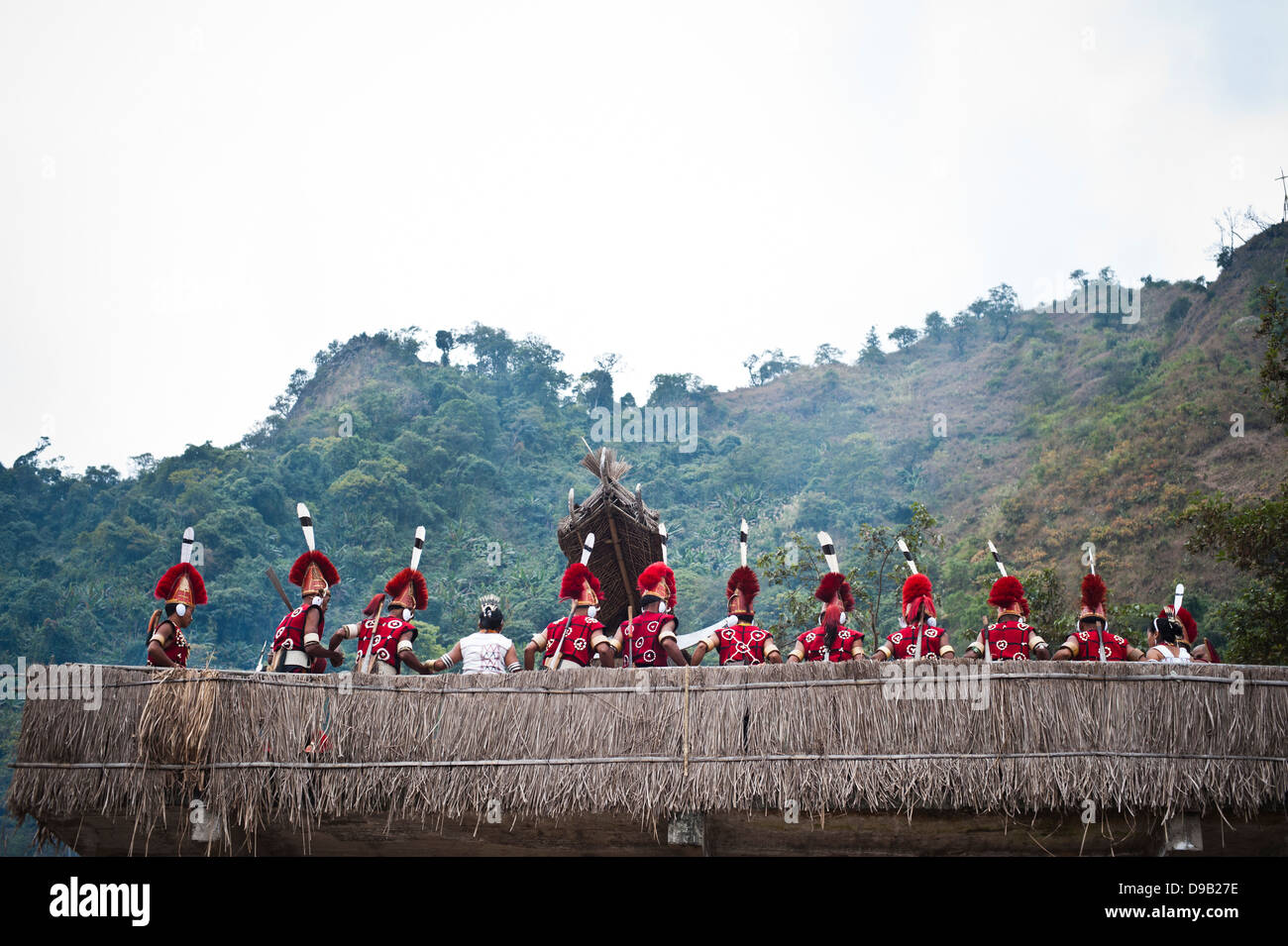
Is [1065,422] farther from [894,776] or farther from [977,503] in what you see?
[894,776]

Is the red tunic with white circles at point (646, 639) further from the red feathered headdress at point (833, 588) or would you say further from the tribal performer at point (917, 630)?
the tribal performer at point (917, 630)

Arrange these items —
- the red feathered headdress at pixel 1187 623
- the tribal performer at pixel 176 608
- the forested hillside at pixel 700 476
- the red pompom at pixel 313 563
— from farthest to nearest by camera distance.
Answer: the forested hillside at pixel 700 476, the red feathered headdress at pixel 1187 623, the red pompom at pixel 313 563, the tribal performer at pixel 176 608

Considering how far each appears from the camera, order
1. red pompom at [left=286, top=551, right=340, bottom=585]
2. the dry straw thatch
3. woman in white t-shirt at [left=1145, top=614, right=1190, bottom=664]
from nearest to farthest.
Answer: the dry straw thatch < red pompom at [left=286, top=551, right=340, bottom=585] < woman in white t-shirt at [left=1145, top=614, right=1190, bottom=664]

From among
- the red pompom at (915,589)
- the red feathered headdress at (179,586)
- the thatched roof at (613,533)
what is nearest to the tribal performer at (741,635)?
the red pompom at (915,589)

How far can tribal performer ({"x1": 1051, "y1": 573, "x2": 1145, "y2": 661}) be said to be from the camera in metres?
8.46

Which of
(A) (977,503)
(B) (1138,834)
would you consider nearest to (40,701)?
(B) (1138,834)

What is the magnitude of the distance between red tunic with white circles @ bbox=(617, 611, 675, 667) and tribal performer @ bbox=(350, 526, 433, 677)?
1508 mm

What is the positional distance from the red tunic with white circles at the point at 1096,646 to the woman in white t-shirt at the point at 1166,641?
0.66 meters

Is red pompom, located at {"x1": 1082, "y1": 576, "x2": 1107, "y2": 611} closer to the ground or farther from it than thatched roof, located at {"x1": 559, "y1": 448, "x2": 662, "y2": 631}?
closer to the ground

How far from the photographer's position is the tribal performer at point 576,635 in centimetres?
809

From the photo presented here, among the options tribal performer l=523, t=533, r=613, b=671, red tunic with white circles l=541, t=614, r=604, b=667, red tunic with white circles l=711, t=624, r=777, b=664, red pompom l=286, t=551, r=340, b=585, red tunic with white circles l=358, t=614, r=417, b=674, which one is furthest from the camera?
red tunic with white circles l=711, t=624, r=777, b=664

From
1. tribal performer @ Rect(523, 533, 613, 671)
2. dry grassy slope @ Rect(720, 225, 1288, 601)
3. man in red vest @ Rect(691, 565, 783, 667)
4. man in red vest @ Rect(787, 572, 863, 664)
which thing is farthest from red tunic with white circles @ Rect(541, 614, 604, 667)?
dry grassy slope @ Rect(720, 225, 1288, 601)

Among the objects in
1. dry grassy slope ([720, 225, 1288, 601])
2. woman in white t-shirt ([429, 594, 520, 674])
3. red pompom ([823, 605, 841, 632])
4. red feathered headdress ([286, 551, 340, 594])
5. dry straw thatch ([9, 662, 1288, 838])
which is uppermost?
dry grassy slope ([720, 225, 1288, 601])

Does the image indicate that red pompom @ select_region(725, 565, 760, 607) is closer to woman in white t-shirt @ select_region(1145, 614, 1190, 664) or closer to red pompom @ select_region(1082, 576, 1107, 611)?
red pompom @ select_region(1082, 576, 1107, 611)
